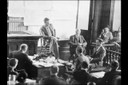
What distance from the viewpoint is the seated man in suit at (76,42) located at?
3.04 metres

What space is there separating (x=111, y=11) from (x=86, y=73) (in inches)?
38.4

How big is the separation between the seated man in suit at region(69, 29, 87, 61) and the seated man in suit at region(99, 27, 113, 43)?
0.96 feet

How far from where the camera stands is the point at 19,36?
2.76 metres

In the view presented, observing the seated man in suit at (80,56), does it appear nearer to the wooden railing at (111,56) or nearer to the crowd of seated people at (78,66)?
the crowd of seated people at (78,66)

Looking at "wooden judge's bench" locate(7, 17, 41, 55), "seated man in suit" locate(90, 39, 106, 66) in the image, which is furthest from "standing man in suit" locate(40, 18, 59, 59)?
"seated man in suit" locate(90, 39, 106, 66)

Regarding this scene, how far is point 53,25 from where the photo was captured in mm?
2908

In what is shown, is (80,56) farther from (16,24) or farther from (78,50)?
(16,24)

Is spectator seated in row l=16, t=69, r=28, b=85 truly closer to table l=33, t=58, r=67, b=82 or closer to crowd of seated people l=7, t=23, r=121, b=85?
crowd of seated people l=7, t=23, r=121, b=85

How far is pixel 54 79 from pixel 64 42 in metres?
0.53

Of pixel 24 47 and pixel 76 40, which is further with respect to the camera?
pixel 76 40

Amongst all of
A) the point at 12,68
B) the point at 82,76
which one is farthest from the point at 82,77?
the point at 12,68
